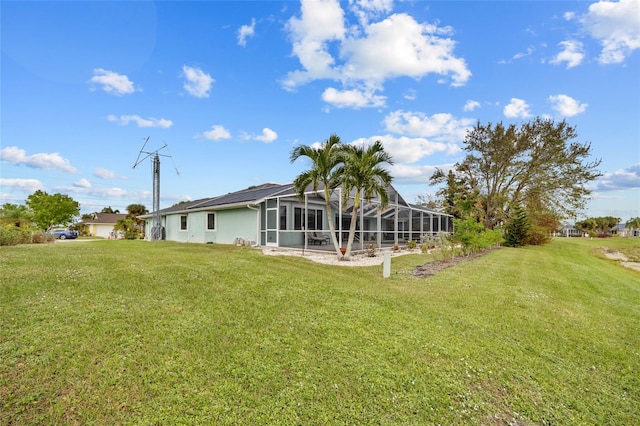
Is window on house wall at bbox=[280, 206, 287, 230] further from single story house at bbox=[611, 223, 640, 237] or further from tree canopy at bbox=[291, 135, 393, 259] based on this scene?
single story house at bbox=[611, 223, 640, 237]

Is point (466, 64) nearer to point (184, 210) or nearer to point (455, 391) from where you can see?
point (455, 391)

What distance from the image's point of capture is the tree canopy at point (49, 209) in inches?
1575

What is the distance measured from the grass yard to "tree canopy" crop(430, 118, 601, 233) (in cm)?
2143

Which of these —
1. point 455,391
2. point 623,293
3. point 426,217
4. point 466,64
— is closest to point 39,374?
point 455,391

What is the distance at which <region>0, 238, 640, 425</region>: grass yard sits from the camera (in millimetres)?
2742

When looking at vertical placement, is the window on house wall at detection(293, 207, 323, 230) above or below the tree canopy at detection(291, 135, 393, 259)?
below

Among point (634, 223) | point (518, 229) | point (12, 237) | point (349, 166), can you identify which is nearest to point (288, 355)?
point (349, 166)

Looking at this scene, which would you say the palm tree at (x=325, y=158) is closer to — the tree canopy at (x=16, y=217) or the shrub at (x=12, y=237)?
the shrub at (x=12, y=237)

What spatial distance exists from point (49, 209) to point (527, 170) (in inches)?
2162

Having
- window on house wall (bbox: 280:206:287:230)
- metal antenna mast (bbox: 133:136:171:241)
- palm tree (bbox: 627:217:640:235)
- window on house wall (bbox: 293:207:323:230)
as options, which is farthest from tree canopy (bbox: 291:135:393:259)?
palm tree (bbox: 627:217:640:235)

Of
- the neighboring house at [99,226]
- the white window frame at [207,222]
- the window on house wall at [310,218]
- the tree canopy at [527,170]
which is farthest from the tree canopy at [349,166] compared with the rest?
the neighboring house at [99,226]

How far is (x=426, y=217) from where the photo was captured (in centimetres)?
2294

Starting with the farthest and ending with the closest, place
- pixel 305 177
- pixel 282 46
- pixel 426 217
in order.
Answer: pixel 426 217 → pixel 282 46 → pixel 305 177

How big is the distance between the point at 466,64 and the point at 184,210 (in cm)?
1865
